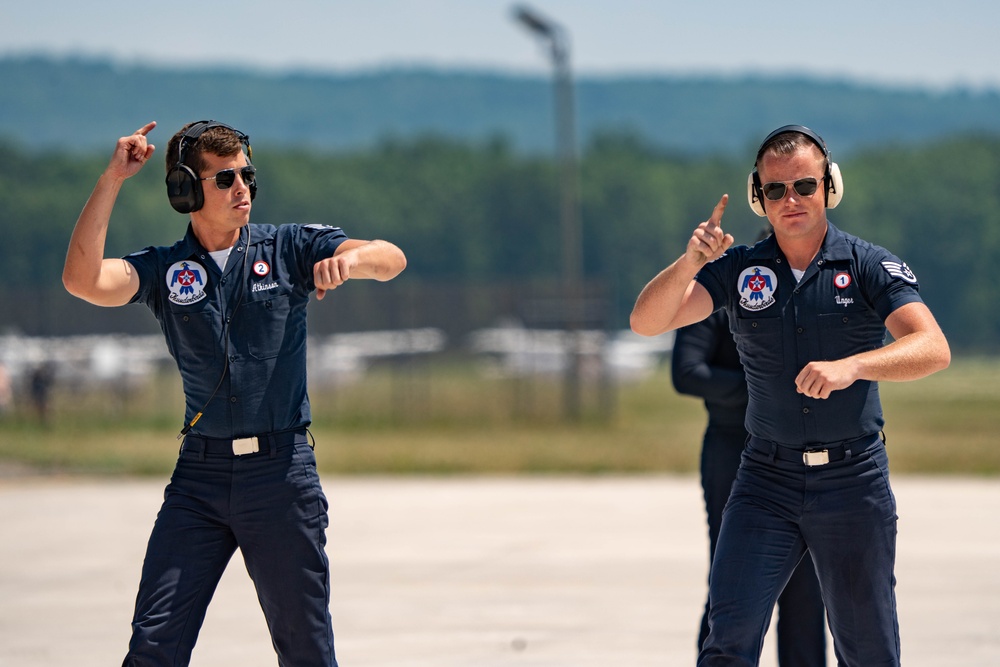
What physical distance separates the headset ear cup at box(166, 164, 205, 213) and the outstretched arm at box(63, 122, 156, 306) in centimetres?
12

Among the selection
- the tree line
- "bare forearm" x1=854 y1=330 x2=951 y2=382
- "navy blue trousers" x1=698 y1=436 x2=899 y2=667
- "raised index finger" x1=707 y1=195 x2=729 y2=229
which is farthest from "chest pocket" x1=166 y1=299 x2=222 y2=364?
the tree line

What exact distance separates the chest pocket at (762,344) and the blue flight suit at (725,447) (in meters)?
1.13

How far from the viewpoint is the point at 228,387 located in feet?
15.9

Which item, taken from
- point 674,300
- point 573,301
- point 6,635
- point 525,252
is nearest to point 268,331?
point 674,300

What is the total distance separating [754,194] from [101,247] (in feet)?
7.10

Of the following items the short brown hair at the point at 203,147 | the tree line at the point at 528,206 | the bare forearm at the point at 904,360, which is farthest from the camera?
the tree line at the point at 528,206

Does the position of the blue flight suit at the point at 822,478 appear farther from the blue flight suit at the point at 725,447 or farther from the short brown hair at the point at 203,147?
the short brown hair at the point at 203,147

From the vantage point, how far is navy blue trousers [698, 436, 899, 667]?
4.64 meters

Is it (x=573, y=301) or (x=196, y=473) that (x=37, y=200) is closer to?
(x=573, y=301)

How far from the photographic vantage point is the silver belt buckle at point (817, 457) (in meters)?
4.68

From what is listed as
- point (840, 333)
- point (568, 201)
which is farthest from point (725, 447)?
point (568, 201)

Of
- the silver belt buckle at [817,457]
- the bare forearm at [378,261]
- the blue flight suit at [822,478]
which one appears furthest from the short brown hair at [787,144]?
the bare forearm at [378,261]

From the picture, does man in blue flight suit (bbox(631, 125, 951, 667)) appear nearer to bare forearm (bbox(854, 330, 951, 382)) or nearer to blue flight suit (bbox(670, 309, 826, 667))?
bare forearm (bbox(854, 330, 951, 382))

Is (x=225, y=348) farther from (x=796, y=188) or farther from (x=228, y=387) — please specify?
(x=796, y=188)
